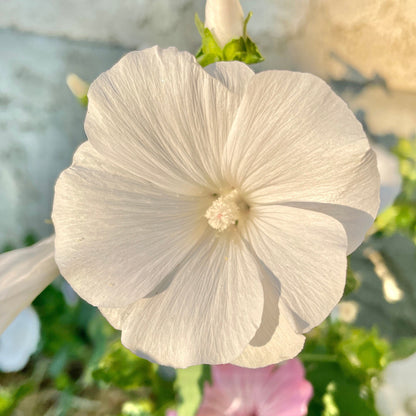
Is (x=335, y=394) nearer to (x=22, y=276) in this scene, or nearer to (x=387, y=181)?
(x=387, y=181)

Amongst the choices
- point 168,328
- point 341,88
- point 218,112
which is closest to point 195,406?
point 168,328

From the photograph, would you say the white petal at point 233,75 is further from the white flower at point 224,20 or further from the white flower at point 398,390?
the white flower at point 398,390

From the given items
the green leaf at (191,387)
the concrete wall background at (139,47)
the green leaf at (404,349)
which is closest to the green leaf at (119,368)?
the green leaf at (191,387)

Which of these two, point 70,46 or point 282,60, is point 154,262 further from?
point 70,46

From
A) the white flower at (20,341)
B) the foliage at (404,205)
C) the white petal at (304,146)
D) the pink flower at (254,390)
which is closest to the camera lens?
the white petal at (304,146)

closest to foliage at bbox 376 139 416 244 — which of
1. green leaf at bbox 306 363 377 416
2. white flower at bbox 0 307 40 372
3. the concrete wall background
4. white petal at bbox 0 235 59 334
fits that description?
the concrete wall background

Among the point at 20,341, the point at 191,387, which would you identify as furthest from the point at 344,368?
the point at 20,341

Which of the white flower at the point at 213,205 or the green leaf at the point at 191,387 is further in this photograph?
the green leaf at the point at 191,387
